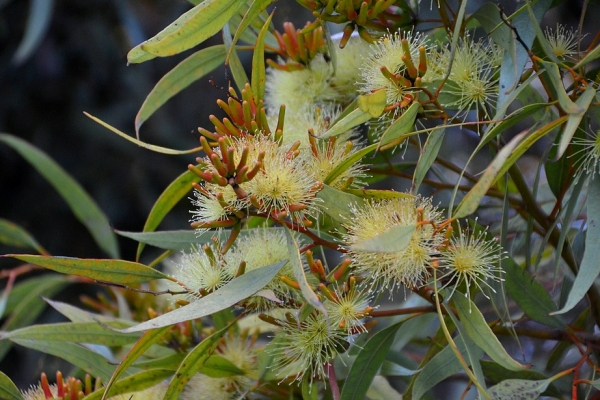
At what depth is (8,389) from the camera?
0.80 metres

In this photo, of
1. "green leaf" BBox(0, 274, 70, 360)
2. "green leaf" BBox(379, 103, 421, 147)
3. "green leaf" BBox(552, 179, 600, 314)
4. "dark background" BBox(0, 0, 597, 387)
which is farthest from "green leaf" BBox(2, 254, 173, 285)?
"dark background" BBox(0, 0, 597, 387)

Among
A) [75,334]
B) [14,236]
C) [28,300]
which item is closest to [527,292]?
[75,334]

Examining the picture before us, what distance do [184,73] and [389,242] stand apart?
49 cm

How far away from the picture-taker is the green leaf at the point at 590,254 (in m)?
0.59

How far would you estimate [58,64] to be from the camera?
2.45 meters

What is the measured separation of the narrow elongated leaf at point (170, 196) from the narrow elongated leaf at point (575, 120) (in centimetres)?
45

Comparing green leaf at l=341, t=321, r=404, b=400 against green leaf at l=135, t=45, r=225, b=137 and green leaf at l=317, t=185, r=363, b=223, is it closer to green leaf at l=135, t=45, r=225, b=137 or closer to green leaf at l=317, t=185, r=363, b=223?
green leaf at l=317, t=185, r=363, b=223

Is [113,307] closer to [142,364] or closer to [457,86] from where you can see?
[142,364]

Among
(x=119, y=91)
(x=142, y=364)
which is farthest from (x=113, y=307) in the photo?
(x=119, y=91)

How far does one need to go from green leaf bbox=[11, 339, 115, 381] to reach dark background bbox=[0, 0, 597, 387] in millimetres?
1523

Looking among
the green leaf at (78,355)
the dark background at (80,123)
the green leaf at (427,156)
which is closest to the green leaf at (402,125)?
the green leaf at (427,156)

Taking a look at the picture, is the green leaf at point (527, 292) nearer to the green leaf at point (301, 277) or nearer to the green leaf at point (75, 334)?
the green leaf at point (301, 277)

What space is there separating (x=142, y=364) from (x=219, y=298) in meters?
0.27

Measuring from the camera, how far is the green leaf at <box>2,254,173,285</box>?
0.67 metres
